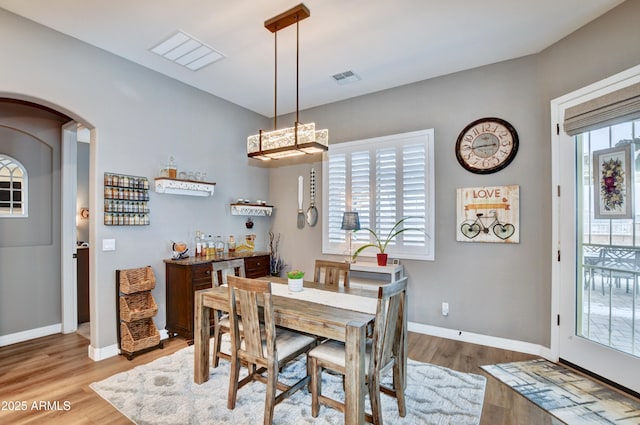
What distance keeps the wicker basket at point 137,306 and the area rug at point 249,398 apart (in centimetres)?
54

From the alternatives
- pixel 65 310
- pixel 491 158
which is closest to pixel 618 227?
pixel 491 158

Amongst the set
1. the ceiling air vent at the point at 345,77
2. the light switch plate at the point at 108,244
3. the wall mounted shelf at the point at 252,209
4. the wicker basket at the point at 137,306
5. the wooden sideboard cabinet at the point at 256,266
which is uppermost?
the ceiling air vent at the point at 345,77

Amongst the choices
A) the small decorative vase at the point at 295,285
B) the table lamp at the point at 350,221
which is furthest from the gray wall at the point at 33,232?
the table lamp at the point at 350,221

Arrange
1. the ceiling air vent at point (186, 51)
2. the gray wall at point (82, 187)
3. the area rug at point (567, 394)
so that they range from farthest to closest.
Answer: the gray wall at point (82, 187)
the ceiling air vent at point (186, 51)
the area rug at point (567, 394)

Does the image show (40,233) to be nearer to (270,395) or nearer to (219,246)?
(219,246)

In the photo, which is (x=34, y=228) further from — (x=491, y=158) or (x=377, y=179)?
(x=491, y=158)

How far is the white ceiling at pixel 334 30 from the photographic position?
261 cm

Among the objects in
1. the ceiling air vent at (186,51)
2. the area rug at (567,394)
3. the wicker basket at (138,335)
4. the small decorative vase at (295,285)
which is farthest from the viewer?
the wicker basket at (138,335)

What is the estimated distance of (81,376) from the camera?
2848 millimetres

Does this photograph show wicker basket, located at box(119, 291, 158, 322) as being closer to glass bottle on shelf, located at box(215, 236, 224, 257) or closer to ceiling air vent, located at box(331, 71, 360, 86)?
glass bottle on shelf, located at box(215, 236, 224, 257)

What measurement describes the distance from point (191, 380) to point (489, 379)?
2654mm

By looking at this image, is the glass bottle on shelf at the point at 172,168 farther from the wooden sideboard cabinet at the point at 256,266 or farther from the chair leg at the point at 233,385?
the chair leg at the point at 233,385

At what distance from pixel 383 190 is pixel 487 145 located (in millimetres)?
1345

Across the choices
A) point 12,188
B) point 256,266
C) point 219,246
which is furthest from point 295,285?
point 12,188
